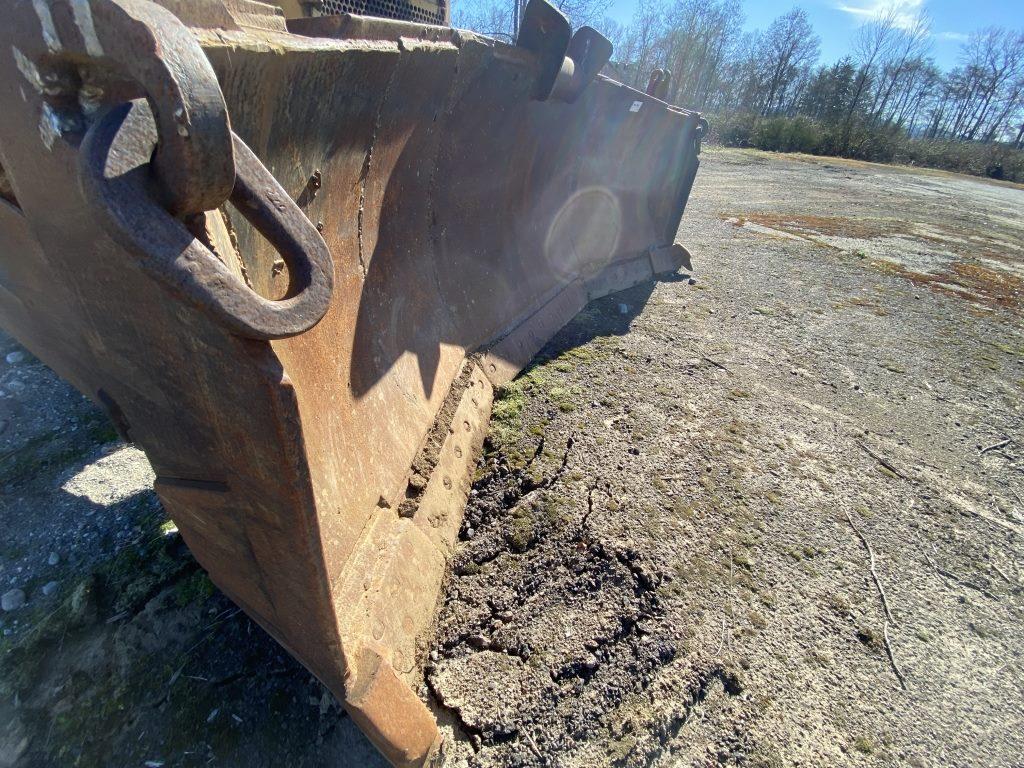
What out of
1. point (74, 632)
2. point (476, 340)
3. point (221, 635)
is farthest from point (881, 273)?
point (74, 632)

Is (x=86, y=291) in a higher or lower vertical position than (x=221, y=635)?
higher

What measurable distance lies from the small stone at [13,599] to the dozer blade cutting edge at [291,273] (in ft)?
2.74

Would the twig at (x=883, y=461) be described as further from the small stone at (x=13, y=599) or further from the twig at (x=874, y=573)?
the small stone at (x=13, y=599)

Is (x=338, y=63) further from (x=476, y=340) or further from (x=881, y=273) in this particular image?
(x=881, y=273)

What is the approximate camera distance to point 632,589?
1682 mm

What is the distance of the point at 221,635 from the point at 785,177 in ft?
57.2

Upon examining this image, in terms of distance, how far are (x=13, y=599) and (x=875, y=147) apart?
33.5 meters

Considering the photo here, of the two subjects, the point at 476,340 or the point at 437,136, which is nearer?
the point at 437,136

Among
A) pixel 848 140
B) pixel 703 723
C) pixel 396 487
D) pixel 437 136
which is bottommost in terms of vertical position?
pixel 703 723

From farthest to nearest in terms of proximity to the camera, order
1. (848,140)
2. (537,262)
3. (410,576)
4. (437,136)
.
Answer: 1. (848,140)
2. (537,262)
3. (437,136)
4. (410,576)

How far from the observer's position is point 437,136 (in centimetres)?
218

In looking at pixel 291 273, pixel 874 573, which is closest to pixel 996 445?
pixel 874 573

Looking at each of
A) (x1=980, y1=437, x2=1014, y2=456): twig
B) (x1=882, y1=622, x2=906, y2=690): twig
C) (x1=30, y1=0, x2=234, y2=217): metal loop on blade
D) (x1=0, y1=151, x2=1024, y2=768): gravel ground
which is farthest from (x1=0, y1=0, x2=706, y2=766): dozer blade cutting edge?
(x1=980, y1=437, x2=1014, y2=456): twig

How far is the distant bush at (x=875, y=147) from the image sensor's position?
25.5 metres
